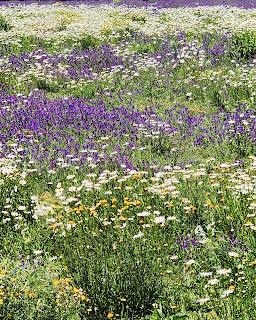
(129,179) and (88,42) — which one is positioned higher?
(129,179)

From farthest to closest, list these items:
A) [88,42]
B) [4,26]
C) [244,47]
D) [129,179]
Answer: [4,26] < [88,42] < [244,47] < [129,179]

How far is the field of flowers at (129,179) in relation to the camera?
15.7ft

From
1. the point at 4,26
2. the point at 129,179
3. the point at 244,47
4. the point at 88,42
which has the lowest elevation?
the point at 4,26

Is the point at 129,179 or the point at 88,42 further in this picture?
the point at 88,42

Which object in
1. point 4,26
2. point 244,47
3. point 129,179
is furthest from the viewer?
point 4,26

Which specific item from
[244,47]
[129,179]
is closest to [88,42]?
[244,47]

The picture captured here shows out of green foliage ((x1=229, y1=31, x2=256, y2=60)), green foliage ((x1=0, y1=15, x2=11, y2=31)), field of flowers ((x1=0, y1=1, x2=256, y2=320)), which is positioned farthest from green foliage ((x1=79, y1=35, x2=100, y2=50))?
green foliage ((x1=0, y1=15, x2=11, y2=31))

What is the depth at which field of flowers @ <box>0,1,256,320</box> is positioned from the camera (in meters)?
4.79

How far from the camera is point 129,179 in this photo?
7.01 metres

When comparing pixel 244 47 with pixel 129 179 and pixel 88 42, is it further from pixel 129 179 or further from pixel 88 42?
pixel 129 179

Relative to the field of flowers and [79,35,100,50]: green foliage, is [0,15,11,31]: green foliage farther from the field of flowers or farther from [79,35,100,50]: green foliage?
[79,35,100,50]: green foliage

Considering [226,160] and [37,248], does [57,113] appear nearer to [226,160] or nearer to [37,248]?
[226,160]

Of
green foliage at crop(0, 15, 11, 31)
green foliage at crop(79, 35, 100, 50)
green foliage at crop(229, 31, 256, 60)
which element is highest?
green foliage at crop(229, 31, 256, 60)

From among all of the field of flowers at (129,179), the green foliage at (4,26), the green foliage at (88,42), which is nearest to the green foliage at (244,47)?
the field of flowers at (129,179)
